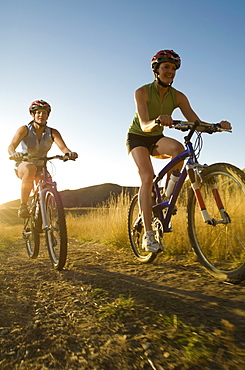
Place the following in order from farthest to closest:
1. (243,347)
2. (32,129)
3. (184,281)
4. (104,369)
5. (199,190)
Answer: (32,129)
(199,190)
(184,281)
(243,347)
(104,369)

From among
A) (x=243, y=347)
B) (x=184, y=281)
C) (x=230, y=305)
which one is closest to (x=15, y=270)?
(x=184, y=281)

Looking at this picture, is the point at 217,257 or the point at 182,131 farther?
the point at 217,257

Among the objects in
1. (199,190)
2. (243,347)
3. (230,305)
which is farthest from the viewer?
(199,190)

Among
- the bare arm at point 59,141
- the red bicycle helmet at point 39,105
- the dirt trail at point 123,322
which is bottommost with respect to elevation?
the dirt trail at point 123,322

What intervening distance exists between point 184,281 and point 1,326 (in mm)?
1579

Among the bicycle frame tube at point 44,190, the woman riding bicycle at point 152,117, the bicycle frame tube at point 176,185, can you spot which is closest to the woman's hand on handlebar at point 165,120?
the bicycle frame tube at point 176,185

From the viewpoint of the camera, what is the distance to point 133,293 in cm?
239

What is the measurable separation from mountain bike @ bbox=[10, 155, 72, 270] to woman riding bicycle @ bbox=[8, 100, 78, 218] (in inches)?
5.4

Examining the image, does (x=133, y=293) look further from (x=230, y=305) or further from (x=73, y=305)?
(x=230, y=305)

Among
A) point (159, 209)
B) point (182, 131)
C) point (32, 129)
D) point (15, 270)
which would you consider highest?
point (32, 129)

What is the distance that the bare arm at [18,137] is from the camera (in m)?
4.82

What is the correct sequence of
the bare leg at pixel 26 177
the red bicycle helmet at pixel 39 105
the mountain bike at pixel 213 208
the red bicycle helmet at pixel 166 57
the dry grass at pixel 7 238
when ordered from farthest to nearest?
1. the dry grass at pixel 7 238
2. the red bicycle helmet at pixel 39 105
3. the bare leg at pixel 26 177
4. the red bicycle helmet at pixel 166 57
5. the mountain bike at pixel 213 208

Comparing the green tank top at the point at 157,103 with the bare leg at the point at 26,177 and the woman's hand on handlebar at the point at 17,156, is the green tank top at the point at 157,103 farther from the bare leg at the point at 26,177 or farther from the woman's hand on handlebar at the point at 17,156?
the bare leg at the point at 26,177

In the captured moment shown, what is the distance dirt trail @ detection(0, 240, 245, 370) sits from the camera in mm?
1368
